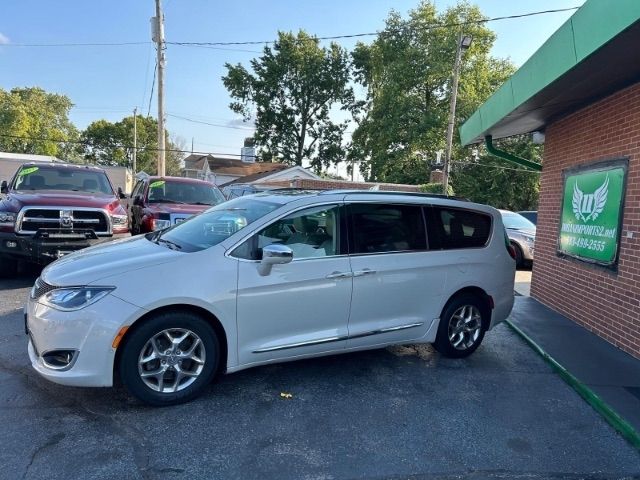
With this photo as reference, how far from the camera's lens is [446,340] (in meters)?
4.85

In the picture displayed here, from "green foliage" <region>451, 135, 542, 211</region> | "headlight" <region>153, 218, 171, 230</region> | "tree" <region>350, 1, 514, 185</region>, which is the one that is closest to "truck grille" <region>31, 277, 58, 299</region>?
"headlight" <region>153, 218, 171, 230</region>

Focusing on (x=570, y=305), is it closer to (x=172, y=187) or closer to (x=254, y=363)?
(x=254, y=363)

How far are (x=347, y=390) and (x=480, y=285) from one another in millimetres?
1937

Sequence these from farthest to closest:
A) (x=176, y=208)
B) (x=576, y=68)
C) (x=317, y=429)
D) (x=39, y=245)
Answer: (x=176, y=208), (x=39, y=245), (x=576, y=68), (x=317, y=429)

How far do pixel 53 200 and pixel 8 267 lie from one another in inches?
55.1

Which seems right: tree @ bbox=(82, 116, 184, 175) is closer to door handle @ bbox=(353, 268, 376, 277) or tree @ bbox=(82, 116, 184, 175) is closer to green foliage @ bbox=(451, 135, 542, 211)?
green foliage @ bbox=(451, 135, 542, 211)

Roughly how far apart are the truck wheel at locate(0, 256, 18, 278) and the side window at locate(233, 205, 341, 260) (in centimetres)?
535

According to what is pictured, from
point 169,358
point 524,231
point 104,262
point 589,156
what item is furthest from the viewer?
point 524,231

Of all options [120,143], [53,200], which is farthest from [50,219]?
[120,143]

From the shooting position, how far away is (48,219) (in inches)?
272

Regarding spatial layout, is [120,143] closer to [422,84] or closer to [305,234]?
[422,84]

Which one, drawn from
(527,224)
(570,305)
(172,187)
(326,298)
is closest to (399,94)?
(527,224)

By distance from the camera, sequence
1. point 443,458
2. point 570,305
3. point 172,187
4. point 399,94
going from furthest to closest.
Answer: point 399,94 → point 172,187 → point 570,305 → point 443,458

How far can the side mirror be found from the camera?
3557 millimetres
